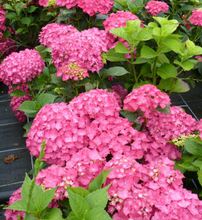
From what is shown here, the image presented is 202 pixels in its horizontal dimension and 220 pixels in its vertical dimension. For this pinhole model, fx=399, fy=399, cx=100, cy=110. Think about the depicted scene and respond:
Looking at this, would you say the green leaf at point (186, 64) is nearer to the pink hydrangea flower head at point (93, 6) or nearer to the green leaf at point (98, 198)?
the pink hydrangea flower head at point (93, 6)

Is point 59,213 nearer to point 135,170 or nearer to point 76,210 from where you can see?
point 76,210

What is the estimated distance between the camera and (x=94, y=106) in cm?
150

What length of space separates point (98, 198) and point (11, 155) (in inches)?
65.6

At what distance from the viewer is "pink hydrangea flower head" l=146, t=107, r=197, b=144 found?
156 centimetres

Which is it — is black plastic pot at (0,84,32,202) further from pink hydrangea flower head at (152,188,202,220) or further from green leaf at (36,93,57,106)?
pink hydrangea flower head at (152,188,202,220)

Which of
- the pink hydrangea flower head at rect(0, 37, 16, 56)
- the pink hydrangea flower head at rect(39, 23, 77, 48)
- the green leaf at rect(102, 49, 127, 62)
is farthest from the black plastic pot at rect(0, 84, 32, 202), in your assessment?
the green leaf at rect(102, 49, 127, 62)

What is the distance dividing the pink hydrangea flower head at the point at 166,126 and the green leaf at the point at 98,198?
20.0 inches

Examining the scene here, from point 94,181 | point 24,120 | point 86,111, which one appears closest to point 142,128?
point 86,111

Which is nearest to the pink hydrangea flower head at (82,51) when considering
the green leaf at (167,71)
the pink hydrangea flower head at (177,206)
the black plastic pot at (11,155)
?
the green leaf at (167,71)

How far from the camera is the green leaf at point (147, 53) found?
1738 mm

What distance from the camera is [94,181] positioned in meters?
1.19

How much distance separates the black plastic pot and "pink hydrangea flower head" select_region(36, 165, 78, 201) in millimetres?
987

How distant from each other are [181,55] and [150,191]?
0.82 m

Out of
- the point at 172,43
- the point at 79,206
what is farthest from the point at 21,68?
the point at 79,206
